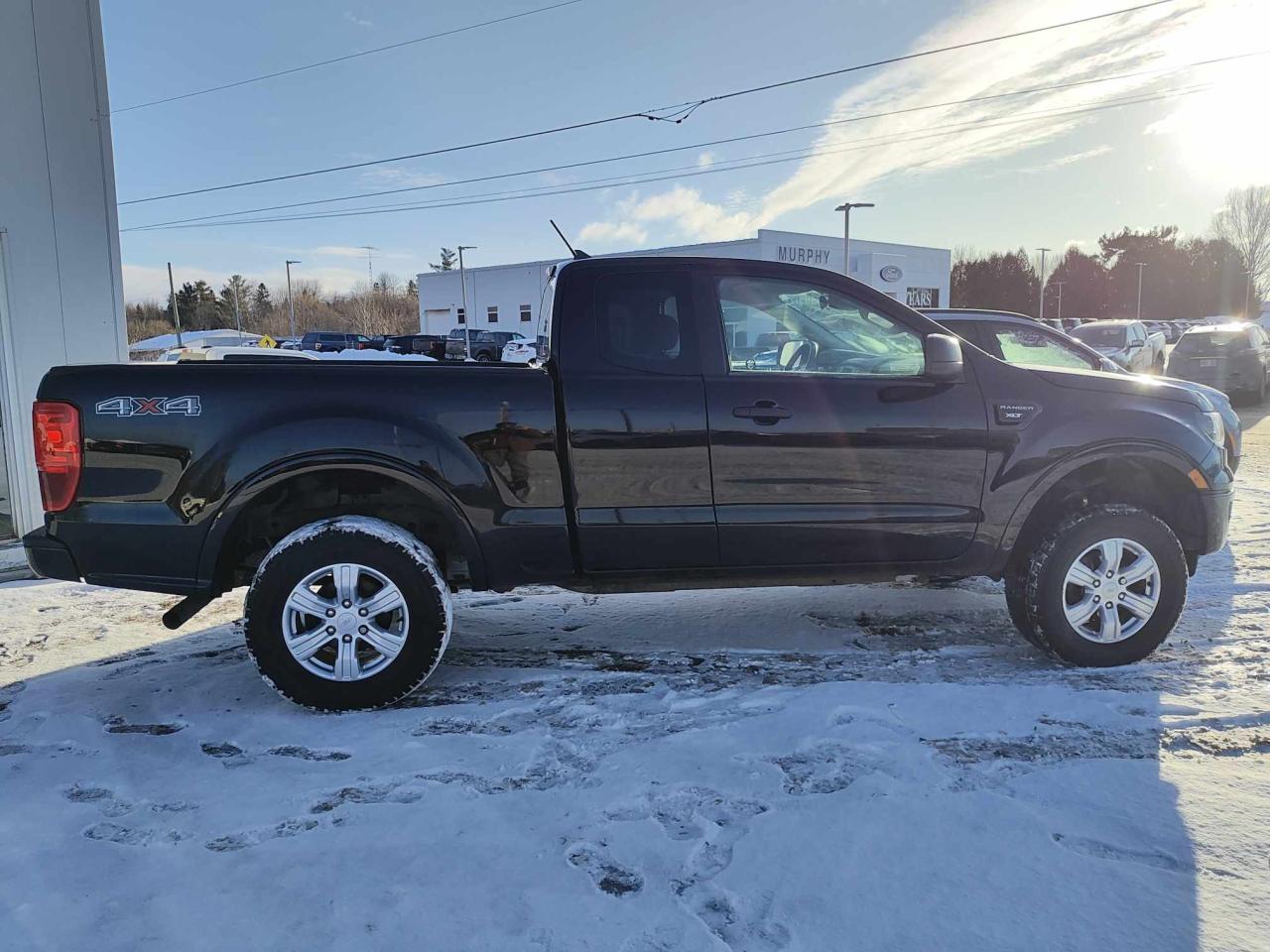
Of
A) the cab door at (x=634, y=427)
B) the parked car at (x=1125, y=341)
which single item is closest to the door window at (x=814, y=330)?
the cab door at (x=634, y=427)

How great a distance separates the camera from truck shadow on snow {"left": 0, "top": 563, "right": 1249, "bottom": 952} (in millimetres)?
2273

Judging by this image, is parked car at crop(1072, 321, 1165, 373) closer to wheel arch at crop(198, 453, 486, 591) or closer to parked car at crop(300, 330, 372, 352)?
wheel arch at crop(198, 453, 486, 591)

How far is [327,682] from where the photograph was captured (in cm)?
349

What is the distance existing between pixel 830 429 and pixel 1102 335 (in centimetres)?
1442

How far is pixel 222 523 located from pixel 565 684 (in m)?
1.67

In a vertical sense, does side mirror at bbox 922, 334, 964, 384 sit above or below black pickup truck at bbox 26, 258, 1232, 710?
above

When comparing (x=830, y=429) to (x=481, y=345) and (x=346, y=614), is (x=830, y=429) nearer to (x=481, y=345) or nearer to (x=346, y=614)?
(x=346, y=614)

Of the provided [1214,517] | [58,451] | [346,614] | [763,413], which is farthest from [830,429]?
[58,451]

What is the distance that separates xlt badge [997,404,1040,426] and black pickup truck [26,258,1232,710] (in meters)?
0.01

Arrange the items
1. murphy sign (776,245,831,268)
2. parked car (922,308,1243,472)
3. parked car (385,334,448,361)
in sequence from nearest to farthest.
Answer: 1. parked car (922,308,1243,472)
2. parked car (385,334,448,361)
3. murphy sign (776,245,831,268)

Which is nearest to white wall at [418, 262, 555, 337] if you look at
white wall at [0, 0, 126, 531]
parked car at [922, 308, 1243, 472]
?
white wall at [0, 0, 126, 531]

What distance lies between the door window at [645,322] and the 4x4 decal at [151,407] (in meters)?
1.76

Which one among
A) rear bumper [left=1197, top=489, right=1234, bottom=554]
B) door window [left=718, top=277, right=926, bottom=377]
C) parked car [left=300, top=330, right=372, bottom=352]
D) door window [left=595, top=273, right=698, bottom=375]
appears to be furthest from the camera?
parked car [left=300, top=330, right=372, bottom=352]

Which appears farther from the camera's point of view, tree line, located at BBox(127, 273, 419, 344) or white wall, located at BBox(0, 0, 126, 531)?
tree line, located at BBox(127, 273, 419, 344)
